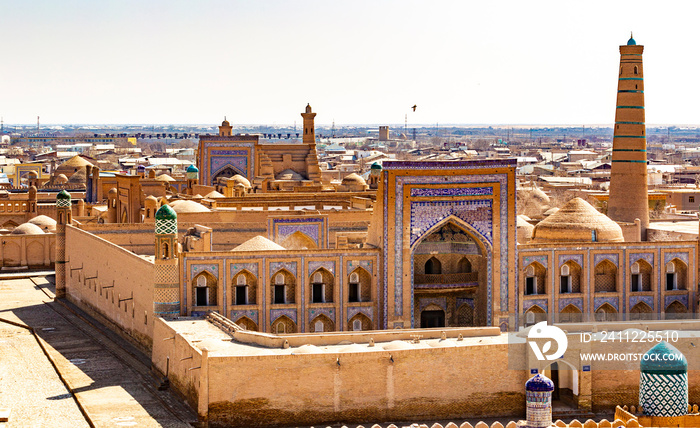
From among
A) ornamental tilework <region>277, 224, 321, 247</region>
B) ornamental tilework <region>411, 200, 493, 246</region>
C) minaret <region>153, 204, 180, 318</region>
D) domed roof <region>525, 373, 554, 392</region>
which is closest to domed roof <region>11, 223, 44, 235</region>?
ornamental tilework <region>277, 224, 321, 247</region>

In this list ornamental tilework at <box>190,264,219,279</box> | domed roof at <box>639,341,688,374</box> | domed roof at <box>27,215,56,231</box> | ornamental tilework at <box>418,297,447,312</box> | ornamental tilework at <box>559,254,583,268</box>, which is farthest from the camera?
domed roof at <box>27,215,56,231</box>

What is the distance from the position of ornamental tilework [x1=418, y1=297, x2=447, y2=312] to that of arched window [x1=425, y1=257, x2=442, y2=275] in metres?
Result: 0.79

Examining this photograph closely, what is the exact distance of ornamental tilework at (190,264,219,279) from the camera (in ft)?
80.9

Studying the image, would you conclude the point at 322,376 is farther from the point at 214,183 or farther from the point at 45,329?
the point at 214,183

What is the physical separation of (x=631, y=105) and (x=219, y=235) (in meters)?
13.7

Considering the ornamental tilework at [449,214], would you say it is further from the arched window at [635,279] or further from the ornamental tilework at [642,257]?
the arched window at [635,279]

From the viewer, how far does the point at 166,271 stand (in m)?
24.2

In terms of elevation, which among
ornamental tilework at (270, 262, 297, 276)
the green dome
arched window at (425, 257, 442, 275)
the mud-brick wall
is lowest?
the mud-brick wall

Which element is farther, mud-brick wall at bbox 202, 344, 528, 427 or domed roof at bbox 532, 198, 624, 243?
domed roof at bbox 532, 198, 624, 243

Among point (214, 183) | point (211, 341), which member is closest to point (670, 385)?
point (211, 341)

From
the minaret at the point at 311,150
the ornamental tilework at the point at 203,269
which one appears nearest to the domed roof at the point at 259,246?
the ornamental tilework at the point at 203,269

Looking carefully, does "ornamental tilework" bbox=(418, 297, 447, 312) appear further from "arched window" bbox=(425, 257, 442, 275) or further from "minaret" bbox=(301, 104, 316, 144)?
"minaret" bbox=(301, 104, 316, 144)

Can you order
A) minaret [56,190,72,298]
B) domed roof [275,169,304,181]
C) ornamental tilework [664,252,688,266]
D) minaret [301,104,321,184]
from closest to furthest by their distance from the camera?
ornamental tilework [664,252,688,266]
minaret [56,190,72,298]
domed roof [275,169,304,181]
minaret [301,104,321,184]

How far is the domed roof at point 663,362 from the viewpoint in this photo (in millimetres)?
17266
